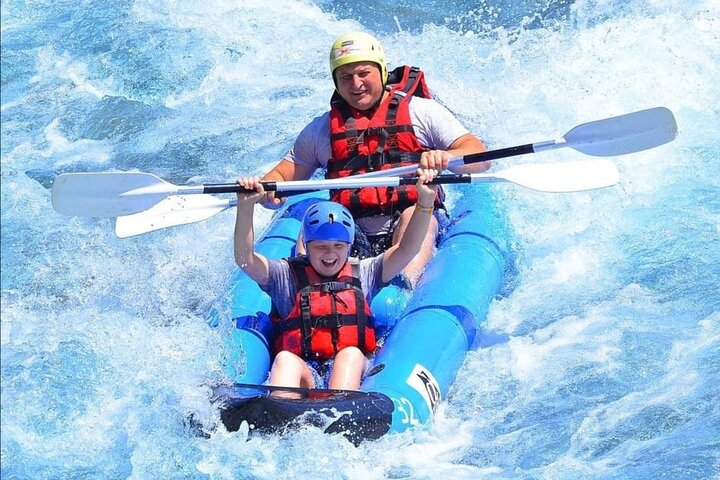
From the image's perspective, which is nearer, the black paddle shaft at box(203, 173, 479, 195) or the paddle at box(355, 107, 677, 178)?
the black paddle shaft at box(203, 173, 479, 195)

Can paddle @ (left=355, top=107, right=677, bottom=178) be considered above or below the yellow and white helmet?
below

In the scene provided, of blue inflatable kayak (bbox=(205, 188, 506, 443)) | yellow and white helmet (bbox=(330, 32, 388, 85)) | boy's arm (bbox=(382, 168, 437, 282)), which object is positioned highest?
yellow and white helmet (bbox=(330, 32, 388, 85))

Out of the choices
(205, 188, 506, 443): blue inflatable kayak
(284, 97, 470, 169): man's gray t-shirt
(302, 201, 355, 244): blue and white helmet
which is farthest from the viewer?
(284, 97, 470, 169): man's gray t-shirt

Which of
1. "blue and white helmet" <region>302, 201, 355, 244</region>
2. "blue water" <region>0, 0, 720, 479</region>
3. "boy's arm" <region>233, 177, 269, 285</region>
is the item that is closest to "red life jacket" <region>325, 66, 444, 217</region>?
"blue and white helmet" <region>302, 201, 355, 244</region>

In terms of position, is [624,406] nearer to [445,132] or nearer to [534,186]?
[534,186]

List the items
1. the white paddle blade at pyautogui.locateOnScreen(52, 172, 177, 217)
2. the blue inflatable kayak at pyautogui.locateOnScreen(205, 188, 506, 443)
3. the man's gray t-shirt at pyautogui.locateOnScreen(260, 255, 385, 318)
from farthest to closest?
the white paddle blade at pyautogui.locateOnScreen(52, 172, 177, 217)
the man's gray t-shirt at pyautogui.locateOnScreen(260, 255, 385, 318)
the blue inflatable kayak at pyautogui.locateOnScreen(205, 188, 506, 443)

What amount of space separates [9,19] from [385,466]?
7319 mm

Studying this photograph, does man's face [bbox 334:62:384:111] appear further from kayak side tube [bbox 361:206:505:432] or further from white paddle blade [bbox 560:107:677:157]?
white paddle blade [bbox 560:107:677:157]

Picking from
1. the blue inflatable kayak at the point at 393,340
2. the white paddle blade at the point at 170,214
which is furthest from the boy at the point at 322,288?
the white paddle blade at the point at 170,214

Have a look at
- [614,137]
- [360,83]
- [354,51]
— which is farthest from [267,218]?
[614,137]

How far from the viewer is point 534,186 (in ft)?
14.7

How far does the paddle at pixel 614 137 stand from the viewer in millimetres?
4258

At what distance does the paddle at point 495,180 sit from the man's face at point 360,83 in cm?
78

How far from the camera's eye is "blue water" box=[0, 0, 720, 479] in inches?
149
